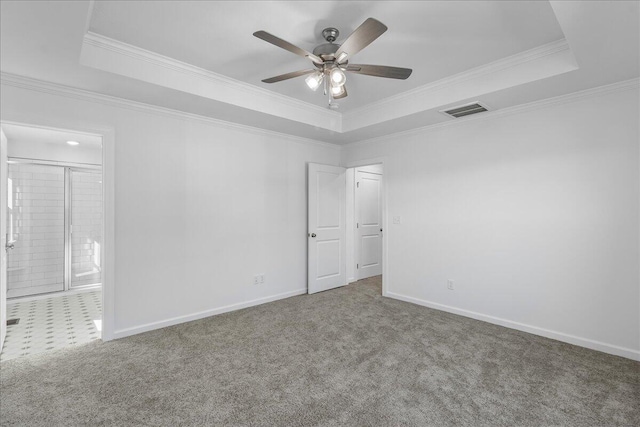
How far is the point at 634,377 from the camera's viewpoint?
239 cm

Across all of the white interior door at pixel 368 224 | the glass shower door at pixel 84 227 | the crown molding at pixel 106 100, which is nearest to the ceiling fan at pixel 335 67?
the crown molding at pixel 106 100

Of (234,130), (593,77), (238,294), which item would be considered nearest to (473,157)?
(593,77)

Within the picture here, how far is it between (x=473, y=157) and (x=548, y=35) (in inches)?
58.8

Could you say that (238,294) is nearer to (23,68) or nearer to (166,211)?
(166,211)

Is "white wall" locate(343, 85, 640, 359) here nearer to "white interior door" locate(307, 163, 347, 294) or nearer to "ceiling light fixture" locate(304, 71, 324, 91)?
"white interior door" locate(307, 163, 347, 294)

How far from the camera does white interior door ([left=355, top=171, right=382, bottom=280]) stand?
5.69 m

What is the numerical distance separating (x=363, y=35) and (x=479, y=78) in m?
1.73

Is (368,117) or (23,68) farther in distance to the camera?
(368,117)

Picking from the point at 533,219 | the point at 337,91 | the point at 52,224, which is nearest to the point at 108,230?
the point at 337,91

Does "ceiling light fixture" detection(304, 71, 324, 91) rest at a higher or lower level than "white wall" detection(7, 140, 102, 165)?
higher

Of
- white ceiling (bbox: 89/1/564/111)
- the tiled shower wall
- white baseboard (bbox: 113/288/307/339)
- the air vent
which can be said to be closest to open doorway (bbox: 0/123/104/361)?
the tiled shower wall

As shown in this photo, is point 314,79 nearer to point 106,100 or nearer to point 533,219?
point 106,100

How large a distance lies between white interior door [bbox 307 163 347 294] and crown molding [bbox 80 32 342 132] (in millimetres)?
877

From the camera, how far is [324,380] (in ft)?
7.70
